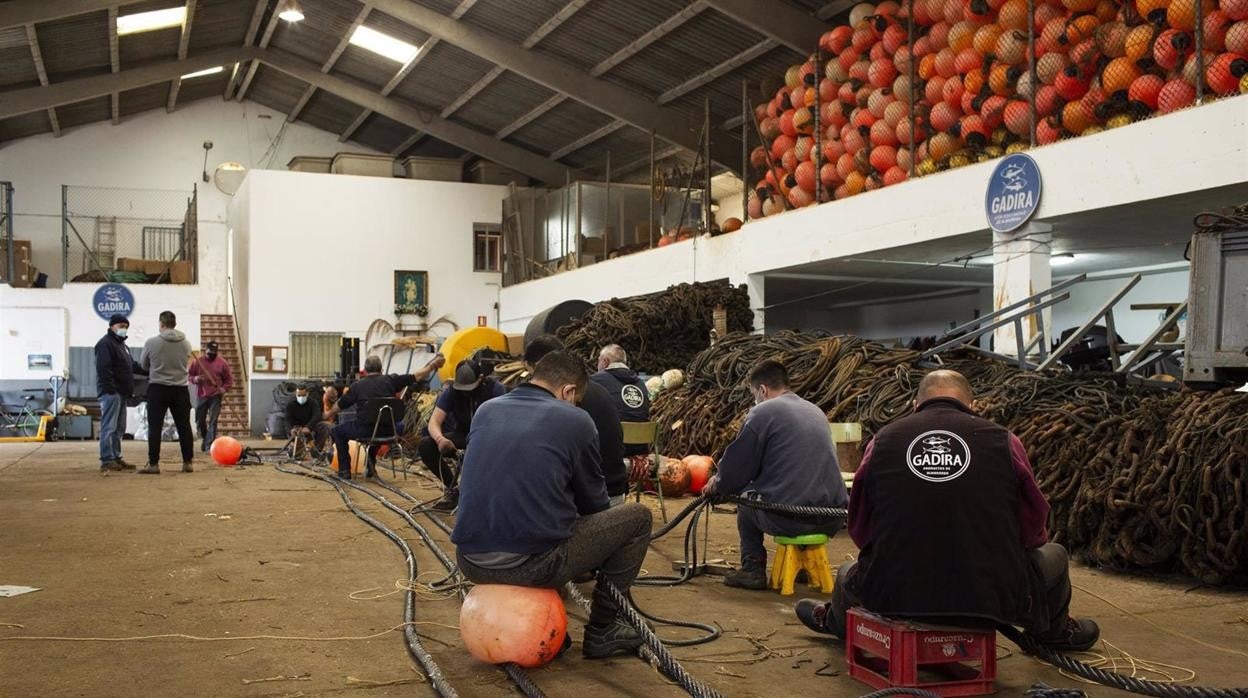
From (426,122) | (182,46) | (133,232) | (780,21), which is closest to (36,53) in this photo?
(182,46)

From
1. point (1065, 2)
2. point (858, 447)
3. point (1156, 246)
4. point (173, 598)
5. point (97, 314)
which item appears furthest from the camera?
point (97, 314)

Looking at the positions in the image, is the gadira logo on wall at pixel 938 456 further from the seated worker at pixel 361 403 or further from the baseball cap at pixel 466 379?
the seated worker at pixel 361 403

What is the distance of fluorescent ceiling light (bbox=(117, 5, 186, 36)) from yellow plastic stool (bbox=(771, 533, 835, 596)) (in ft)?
58.5

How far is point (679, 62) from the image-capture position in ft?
58.8

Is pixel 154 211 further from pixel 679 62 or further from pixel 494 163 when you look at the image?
pixel 679 62

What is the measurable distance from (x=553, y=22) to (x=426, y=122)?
7.20 m

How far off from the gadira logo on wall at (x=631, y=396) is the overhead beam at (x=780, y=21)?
8.65 meters

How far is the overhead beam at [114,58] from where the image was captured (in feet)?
61.9

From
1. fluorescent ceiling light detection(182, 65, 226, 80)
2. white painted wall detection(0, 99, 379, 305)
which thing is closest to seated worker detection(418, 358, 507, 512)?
fluorescent ceiling light detection(182, 65, 226, 80)

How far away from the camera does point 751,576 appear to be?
588 centimetres

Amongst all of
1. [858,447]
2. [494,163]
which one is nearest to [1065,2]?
[858,447]

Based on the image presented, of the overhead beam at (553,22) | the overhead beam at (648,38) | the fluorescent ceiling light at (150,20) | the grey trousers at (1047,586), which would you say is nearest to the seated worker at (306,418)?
the overhead beam at (553,22)

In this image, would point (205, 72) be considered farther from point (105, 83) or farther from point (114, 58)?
point (114, 58)

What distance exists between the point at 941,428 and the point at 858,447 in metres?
4.73
